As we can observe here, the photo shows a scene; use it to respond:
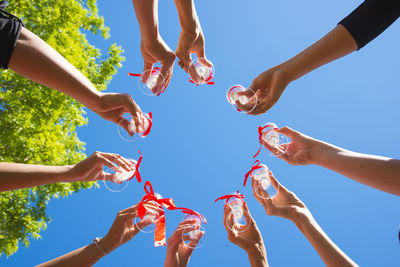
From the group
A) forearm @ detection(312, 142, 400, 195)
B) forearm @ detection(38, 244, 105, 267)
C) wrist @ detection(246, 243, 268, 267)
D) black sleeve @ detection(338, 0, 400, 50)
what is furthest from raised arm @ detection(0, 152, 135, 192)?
black sleeve @ detection(338, 0, 400, 50)

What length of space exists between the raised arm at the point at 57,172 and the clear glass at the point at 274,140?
1.63 m

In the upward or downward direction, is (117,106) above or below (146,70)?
below

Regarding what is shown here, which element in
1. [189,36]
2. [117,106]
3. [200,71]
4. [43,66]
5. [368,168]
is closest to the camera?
[43,66]

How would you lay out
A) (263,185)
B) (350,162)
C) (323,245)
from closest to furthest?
(350,162)
(323,245)
(263,185)

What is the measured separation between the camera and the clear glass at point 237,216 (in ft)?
10.3

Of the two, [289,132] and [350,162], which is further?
[289,132]

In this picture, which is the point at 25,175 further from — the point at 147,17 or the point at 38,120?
the point at 38,120

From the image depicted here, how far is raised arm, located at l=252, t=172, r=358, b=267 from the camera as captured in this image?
7.38 ft

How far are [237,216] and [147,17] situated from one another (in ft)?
8.21

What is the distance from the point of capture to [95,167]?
2.48 meters

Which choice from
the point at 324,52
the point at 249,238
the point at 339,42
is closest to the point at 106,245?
the point at 249,238

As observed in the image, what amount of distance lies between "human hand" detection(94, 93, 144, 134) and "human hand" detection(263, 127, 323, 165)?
→ 1.58 m

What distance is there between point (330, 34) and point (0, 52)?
2203mm

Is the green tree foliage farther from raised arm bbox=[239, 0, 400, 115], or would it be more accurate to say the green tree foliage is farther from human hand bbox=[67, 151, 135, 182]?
raised arm bbox=[239, 0, 400, 115]
